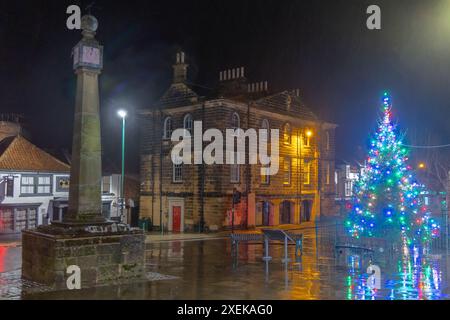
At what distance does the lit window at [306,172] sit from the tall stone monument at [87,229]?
30.9m

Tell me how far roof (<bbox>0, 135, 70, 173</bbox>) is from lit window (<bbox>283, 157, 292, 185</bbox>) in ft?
59.1

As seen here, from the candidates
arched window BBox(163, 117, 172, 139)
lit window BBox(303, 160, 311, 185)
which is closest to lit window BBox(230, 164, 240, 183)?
arched window BBox(163, 117, 172, 139)

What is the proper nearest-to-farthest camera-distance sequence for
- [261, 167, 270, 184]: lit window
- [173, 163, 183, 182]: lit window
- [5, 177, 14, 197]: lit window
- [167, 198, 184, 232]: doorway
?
[5, 177, 14, 197]: lit window → [167, 198, 184, 232]: doorway → [173, 163, 183, 182]: lit window → [261, 167, 270, 184]: lit window

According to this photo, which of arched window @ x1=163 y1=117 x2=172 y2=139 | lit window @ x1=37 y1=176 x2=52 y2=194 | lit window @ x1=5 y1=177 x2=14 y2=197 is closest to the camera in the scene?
lit window @ x1=5 y1=177 x2=14 y2=197

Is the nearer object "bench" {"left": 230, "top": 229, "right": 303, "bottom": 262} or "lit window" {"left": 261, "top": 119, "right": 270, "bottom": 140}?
"bench" {"left": 230, "top": 229, "right": 303, "bottom": 262}

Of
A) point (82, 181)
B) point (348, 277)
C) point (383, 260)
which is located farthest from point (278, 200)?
point (82, 181)

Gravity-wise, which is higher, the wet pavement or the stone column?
the stone column

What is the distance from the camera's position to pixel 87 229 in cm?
1298

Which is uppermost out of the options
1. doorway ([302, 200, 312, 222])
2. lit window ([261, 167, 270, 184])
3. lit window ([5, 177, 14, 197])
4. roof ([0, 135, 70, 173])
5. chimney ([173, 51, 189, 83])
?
chimney ([173, 51, 189, 83])

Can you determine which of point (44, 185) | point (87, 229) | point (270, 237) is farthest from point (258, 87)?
point (87, 229)

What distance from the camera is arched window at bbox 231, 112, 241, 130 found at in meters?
35.1

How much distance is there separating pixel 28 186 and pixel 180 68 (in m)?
14.5

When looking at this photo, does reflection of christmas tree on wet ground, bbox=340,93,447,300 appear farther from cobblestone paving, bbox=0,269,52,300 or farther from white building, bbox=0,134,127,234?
white building, bbox=0,134,127,234
